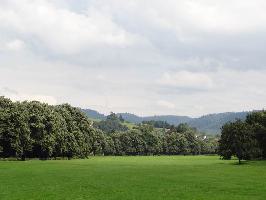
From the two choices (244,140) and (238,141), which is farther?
(244,140)

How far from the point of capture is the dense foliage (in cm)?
12356

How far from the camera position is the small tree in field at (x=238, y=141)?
12338cm

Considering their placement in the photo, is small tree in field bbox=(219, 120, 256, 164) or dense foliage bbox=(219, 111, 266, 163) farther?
dense foliage bbox=(219, 111, 266, 163)

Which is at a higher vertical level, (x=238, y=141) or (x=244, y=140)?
(x=244, y=140)

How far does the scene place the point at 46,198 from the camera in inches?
1572

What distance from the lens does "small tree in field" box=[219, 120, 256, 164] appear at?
405 feet

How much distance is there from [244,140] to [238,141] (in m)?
1.82

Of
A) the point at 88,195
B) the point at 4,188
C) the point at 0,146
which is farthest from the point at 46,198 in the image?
the point at 0,146

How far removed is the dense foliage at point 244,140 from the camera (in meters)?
124

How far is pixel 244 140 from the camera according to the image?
4914 inches

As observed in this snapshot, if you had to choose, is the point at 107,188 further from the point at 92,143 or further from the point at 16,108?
the point at 92,143

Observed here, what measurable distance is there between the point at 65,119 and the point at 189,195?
120 meters

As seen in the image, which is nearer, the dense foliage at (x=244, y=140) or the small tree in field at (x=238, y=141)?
the small tree in field at (x=238, y=141)

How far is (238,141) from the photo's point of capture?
124188mm
